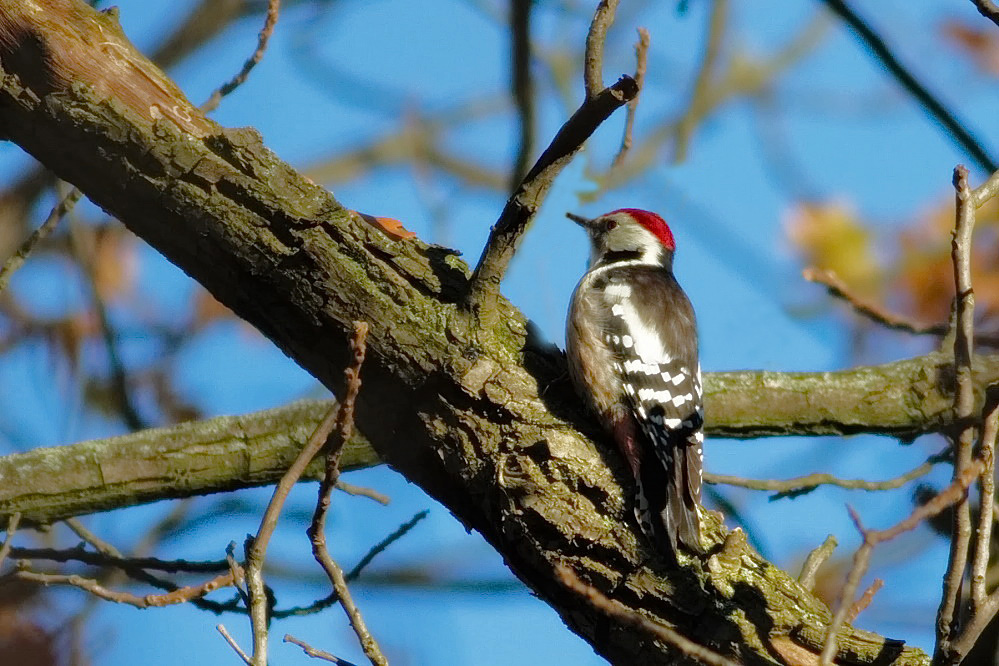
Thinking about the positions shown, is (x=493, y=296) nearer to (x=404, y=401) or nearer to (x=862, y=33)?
(x=404, y=401)

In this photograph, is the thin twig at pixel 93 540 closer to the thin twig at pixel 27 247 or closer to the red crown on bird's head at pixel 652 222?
the thin twig at pixel 27 247

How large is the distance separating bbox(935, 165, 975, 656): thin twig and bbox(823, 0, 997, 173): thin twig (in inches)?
72.8

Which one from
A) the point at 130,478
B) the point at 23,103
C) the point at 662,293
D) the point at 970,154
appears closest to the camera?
the point at 23,103

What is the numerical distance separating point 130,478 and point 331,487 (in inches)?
68.2

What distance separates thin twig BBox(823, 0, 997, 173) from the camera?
12.3 ft

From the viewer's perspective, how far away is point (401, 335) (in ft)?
9.11

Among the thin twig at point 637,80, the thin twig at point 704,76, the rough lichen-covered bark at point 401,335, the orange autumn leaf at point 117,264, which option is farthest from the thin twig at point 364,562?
the orange autumn leaf at point 117,264

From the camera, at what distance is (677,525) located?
8.80 feet

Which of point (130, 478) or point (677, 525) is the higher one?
point (130, 478)

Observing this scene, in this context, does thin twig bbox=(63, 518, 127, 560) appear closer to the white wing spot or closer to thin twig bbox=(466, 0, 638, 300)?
thin twig bbox=(466, 0, 638, 300)

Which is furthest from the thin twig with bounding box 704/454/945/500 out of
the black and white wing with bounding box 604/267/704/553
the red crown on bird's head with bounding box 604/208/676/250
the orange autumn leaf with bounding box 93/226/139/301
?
the orange autumn leaf with bounding box 93/226/139/301

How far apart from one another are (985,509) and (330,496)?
47.2 inches

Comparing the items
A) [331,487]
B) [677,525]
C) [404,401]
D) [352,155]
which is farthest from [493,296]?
[352,155]

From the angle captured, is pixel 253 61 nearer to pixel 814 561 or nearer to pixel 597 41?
pixel 597 41
